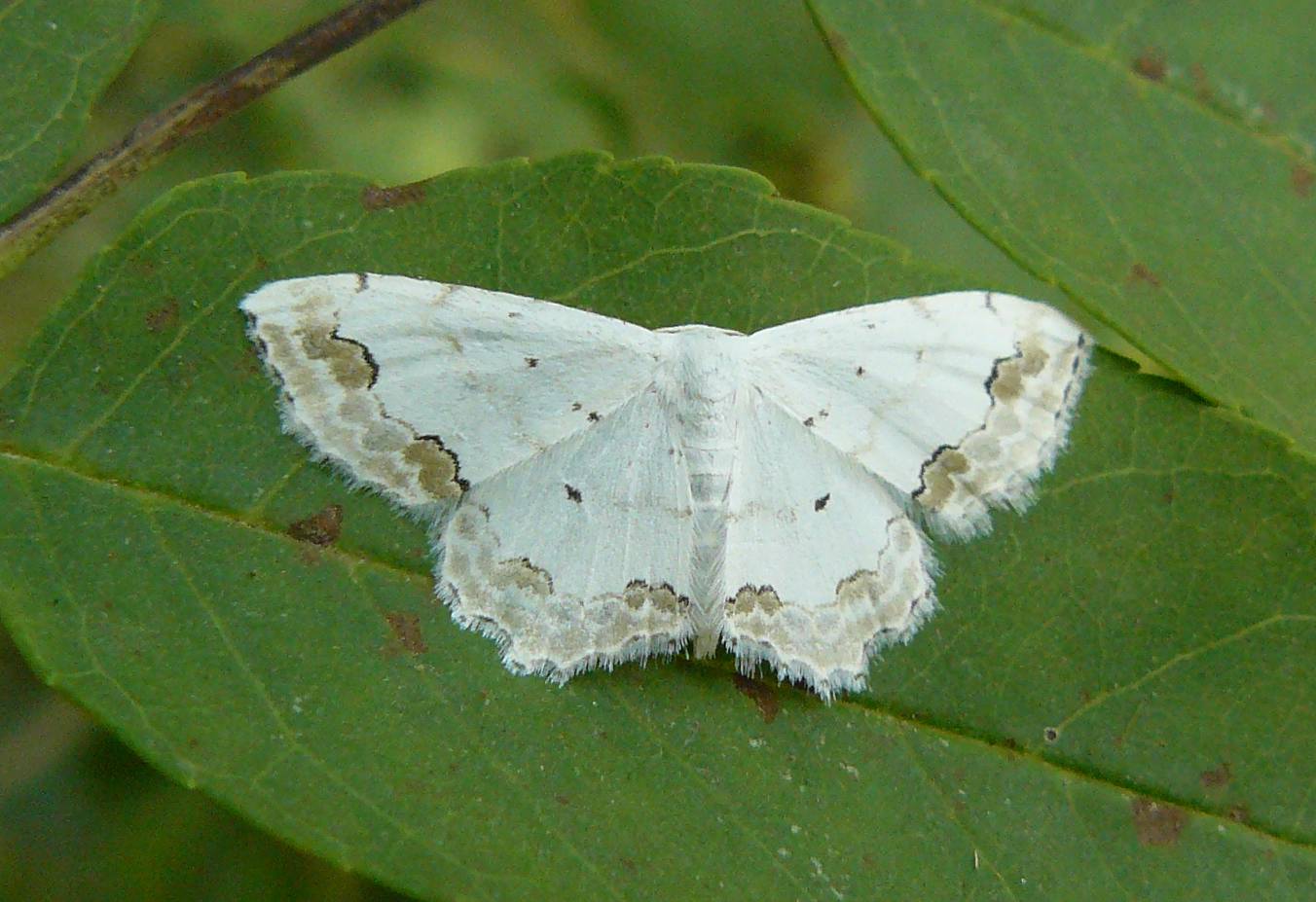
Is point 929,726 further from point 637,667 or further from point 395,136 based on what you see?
point 395,136

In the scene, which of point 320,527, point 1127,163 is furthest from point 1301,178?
point 320,527

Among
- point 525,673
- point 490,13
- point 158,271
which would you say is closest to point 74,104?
point 158,271

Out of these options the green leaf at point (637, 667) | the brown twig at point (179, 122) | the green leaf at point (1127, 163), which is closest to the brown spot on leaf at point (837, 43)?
the green leaf at point (1127, 163)

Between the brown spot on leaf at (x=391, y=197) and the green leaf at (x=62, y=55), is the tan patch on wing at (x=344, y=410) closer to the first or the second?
the brown spot on leaf at (x=391, y=197)

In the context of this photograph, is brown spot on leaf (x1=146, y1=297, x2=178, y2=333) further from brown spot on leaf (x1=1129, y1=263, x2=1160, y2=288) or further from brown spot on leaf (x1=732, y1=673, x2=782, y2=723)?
brown spot on leaf (x1=1129, y1=263, x2=1160, y2=288)

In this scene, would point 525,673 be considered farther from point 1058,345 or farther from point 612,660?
point 1058,345

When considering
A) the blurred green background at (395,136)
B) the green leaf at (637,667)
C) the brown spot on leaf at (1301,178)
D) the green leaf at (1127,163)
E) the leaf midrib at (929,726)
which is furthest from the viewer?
the blurred green background at (395,136)

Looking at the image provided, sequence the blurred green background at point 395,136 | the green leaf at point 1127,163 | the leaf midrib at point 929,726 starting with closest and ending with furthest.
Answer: the leaf midrib at point 929,726, the green leaf at point 1127,163, the blurred green background at point 395,136
